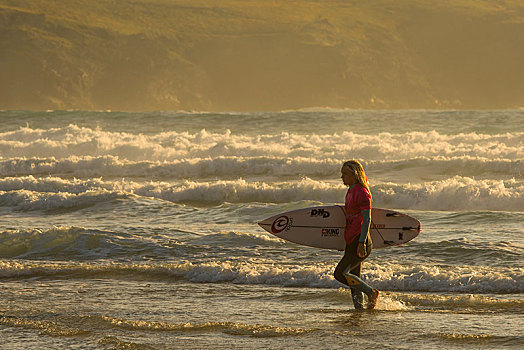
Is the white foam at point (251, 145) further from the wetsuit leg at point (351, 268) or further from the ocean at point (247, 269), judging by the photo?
the wetsuit leg at point (351, 268)

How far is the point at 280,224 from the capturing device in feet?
31.4

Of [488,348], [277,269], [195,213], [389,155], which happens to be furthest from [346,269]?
[389,155]

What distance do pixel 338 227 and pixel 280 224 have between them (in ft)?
2.96

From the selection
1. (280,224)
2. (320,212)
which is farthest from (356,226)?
(280,224)

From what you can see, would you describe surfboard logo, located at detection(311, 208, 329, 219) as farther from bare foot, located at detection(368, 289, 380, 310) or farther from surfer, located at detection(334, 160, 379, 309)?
bare foot, located at detection(368, 289, 380, 310)

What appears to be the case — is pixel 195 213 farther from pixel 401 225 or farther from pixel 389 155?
pixel 389 155

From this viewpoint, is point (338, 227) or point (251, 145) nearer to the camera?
point (338, 227)

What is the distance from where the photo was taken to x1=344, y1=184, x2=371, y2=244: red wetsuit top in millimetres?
7674

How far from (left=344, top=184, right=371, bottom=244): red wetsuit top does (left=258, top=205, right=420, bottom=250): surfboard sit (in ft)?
3.41

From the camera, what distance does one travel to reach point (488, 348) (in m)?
6.57

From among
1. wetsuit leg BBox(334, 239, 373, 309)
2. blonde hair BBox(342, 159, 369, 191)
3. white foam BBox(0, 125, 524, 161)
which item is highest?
white foam BBox(0, 125, 524, 161)

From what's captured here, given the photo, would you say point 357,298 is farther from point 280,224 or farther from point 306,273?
point 306,273

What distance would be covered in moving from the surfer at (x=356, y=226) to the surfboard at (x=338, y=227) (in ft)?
3.15

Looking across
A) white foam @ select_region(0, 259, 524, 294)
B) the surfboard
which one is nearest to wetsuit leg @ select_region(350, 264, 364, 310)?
the surfboard
